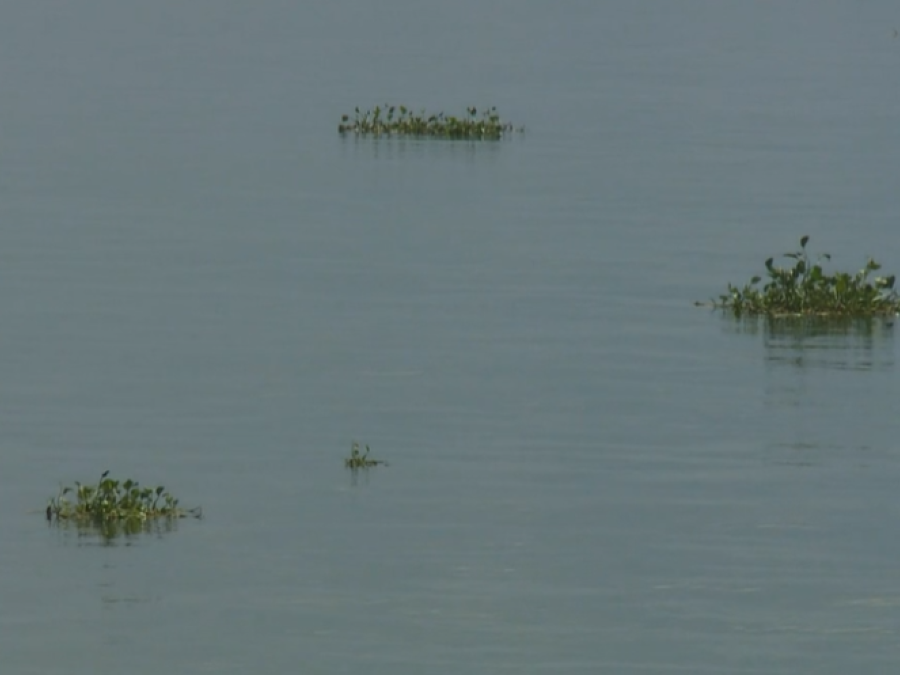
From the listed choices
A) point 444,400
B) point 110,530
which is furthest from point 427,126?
point 110,530

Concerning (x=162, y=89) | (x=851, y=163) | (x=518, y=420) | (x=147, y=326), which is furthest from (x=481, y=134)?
(x=518, y=420)

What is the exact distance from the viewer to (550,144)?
43406 millimetres

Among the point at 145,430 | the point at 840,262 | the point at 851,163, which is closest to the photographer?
the point at 145,430

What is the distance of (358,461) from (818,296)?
7516 millimetres

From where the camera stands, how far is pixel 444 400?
68.9 feet

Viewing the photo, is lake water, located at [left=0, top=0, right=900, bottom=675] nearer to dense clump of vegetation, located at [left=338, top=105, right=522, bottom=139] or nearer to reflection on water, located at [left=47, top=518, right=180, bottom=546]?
reflection on water, located at [left=47, top=518, right=180, bottom=546]

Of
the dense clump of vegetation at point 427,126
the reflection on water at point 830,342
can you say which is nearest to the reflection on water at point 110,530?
the reflection on water at point 830,342

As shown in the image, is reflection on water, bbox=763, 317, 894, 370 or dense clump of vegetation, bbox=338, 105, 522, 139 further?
dense clump of vegetation, bbox=338, 105, 522, 139

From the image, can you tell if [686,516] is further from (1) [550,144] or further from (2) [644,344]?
(1) [550,144]

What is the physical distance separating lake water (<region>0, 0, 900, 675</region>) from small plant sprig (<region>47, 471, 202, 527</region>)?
0.21 meters

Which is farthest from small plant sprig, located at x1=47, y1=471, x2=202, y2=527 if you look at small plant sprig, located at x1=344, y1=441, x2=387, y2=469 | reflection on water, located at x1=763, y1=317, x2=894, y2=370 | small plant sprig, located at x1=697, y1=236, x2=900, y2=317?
small plant sprig, located at x1=697, y1=236, x2=900, y2=317

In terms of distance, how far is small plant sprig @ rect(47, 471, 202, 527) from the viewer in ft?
55.8

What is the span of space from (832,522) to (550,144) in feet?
87.3

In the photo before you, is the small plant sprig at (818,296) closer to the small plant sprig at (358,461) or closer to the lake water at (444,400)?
the lake water at (444,400)
